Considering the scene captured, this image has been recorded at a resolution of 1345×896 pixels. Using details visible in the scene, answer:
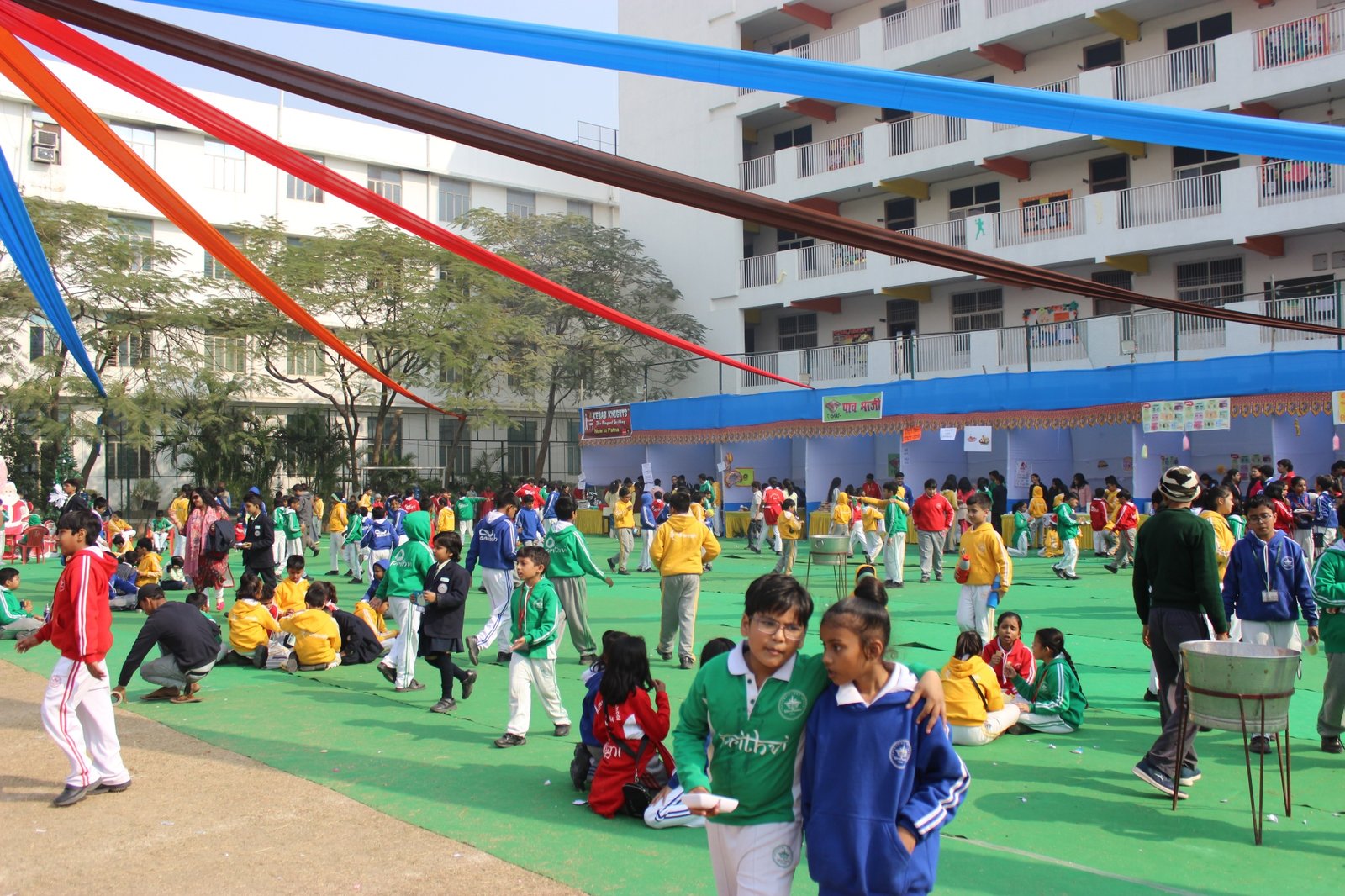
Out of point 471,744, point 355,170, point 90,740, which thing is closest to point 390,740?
point 471,744

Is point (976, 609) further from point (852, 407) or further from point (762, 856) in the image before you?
point (852, 407)

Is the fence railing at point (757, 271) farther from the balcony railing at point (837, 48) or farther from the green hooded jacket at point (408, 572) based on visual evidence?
the green hooded jacket at point (408, 572)

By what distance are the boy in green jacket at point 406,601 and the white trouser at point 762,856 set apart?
262 inches

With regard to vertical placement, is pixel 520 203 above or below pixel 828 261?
above

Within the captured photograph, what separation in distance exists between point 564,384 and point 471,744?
3100 centimetres

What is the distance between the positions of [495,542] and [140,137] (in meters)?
30.9

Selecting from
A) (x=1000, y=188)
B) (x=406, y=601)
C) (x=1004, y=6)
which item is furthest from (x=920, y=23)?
(x=406, y=601)

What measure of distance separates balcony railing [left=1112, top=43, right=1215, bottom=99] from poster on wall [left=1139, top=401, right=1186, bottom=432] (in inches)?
370

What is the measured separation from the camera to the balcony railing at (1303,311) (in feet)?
72.1

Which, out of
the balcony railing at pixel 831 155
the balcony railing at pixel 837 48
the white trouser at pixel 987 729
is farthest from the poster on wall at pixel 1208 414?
the balcony railing at pixel 837 48

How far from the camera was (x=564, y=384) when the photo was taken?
38.4 metres

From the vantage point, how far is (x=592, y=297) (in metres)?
37.4

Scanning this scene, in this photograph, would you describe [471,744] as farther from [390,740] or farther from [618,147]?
[618,147]

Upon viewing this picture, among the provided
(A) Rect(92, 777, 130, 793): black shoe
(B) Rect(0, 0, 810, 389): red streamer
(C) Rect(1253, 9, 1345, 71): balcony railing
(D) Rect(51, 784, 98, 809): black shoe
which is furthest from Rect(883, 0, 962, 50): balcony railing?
(D) Rect(51, 784, 98, 809): black shoe
